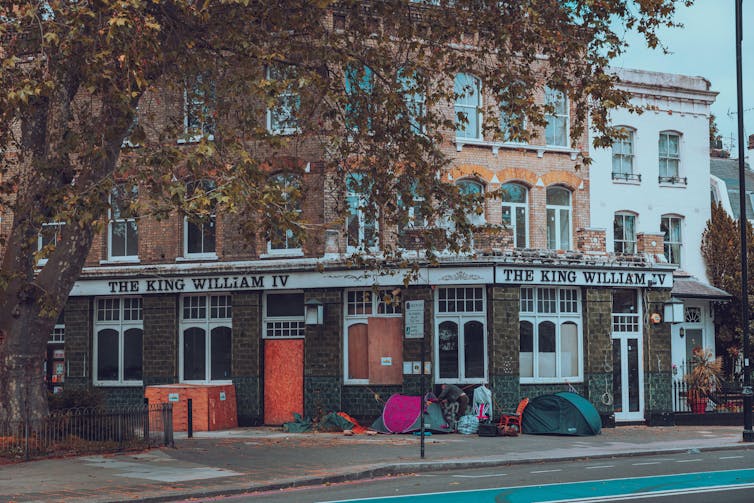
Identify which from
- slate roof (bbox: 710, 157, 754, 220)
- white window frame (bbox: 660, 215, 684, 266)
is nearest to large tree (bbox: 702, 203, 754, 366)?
white window frame (bbox: 660, 215, 684, 266)

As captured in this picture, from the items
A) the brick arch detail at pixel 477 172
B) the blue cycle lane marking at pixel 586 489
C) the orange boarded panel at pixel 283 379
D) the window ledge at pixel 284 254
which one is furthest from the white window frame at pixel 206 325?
the blue cycle lane marking at pixel 586 489

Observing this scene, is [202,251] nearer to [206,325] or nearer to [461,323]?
[206,325]

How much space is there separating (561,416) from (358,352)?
5.44m

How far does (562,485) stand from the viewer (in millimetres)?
15898

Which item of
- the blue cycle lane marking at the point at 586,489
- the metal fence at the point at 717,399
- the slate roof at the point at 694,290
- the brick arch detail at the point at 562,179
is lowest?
the blue cycle lane marking at the point at 586,489

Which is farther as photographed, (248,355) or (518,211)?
(518,211)

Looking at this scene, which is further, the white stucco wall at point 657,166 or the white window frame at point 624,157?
the white window frame at point 624,157

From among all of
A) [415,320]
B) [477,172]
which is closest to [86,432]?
[415,320]

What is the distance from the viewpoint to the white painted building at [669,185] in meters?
32.2

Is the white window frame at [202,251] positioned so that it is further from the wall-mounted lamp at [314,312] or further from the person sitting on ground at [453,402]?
the person sitting on ground at [453,402]

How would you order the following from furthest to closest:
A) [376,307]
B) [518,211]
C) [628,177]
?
[628,177], [518,211], [376,307]

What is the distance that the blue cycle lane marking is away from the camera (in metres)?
14.2

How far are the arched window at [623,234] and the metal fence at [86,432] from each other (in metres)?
15.7

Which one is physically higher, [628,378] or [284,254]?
[284,254]
